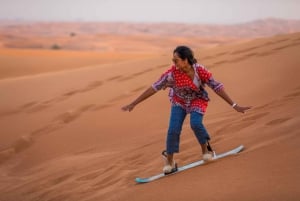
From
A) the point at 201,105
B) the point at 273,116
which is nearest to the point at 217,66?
the point at 273,116

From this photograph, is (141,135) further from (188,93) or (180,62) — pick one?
(180,62)

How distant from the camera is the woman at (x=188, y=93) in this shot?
4.11 metres

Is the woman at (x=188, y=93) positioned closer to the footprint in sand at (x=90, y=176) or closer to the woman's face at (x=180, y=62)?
the woman's face at (x=180, y=62)

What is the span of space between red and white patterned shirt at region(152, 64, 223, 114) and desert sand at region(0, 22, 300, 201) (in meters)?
0.53

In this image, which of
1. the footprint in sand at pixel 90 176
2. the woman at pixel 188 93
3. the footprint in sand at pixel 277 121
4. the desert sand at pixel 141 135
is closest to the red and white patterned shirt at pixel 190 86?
the woman at pixel 188 93

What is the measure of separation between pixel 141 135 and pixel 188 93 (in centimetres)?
270

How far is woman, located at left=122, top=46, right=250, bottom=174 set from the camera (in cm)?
411

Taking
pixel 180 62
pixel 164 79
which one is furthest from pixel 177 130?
pixel 180 62

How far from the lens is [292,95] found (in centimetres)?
647

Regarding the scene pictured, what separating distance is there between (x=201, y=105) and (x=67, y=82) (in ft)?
25.2

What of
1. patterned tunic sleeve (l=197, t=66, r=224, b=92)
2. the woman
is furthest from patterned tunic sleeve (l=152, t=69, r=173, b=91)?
patterned tunic sleeve (l=197, t=66, r=224, b=92)

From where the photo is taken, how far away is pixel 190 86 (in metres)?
4.17

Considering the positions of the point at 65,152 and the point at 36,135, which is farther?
the point at 36,135

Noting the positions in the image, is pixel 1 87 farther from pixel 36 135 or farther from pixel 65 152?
pixel 65 152
